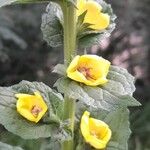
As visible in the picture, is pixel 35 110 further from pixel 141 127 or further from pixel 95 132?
pixel 141 127

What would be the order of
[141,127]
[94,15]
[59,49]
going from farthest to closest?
[59,49] < [141,127] < [94,15]

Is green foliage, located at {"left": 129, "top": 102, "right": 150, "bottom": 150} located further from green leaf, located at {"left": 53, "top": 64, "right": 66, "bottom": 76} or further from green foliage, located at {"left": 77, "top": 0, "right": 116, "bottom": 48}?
green leaf, located at {"left": 53, "top": 64, "right": 66, "bottom": 76}

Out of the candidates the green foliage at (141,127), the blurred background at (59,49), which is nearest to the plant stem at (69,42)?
the green foliage at (141,127)

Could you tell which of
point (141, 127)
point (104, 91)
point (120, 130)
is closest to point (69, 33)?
point (104, 91)

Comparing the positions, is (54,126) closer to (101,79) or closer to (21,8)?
(101,79)

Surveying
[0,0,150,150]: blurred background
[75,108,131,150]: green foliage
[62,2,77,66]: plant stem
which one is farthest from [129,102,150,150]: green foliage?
[62,2,77,66]: plant stem

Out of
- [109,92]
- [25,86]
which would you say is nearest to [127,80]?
[109,92]
